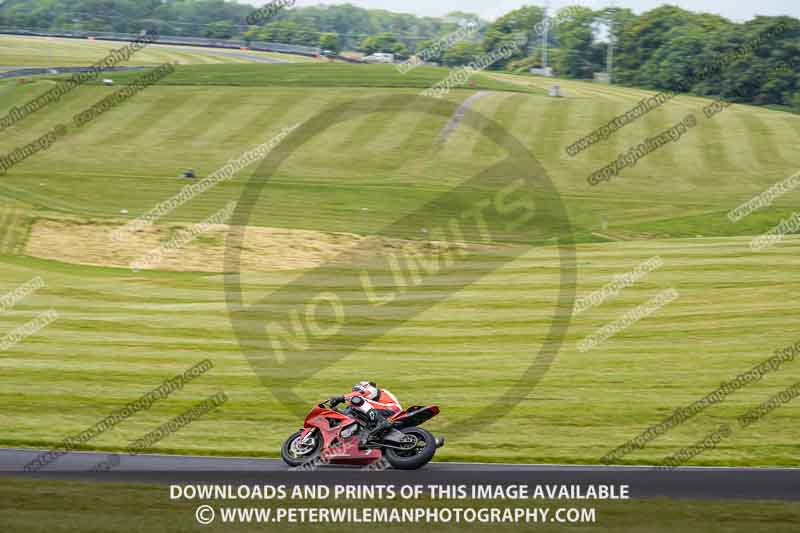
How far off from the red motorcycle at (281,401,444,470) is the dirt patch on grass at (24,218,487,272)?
19.5 metres

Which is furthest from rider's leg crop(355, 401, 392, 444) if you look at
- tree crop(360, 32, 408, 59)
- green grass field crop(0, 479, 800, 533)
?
tree crop(360, 32, 408, 59)

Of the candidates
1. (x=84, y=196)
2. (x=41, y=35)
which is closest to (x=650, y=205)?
(x=84, y=196)

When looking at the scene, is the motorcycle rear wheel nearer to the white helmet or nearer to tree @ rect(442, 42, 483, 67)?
the white helmet

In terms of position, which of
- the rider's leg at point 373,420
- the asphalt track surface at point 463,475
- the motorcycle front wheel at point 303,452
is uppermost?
the rider's leg at point 373,420

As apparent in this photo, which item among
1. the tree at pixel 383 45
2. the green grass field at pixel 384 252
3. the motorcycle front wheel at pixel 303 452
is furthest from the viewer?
the tree at pixel 383 45

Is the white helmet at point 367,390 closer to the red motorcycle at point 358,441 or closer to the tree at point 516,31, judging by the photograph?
the red motorcycle at point 358,441

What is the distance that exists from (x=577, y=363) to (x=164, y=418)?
36.5 ft

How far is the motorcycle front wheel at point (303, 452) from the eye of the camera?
17.6 m

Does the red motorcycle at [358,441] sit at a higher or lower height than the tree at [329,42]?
lower

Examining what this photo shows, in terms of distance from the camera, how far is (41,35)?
90.2 metres

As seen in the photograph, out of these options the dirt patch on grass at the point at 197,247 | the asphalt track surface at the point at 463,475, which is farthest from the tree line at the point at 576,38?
Result: the asphalt track surface at the point at 463,475

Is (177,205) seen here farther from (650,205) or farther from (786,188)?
(786,188)

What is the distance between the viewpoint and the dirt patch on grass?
3762cm

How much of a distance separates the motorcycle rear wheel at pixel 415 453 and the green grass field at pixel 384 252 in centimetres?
179
